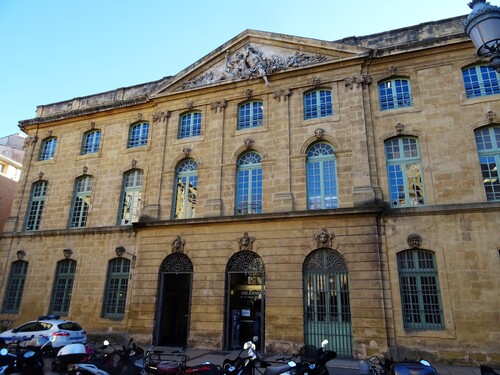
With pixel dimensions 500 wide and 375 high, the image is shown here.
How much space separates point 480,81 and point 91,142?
1932 cm

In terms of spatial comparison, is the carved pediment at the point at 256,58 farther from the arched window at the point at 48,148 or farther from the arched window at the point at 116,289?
the arched window at the point at 116,289

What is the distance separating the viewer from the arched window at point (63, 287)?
57.8ft

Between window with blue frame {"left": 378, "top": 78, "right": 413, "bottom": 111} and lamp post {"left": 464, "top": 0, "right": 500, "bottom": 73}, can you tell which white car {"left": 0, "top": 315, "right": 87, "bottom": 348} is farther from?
window with blue frame {"left": 378, "top": 78, "right": 413, "bottom": 111}

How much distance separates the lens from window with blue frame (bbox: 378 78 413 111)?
1509 centimetres

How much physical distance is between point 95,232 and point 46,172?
229 inches

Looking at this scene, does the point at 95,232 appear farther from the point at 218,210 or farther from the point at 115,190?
the point at 218,210

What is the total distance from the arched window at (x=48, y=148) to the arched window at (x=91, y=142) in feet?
7.08

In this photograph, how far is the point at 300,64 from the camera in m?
16.5

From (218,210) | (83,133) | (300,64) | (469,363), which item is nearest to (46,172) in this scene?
(83,133)

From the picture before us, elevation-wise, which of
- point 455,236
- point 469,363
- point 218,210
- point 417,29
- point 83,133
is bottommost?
point 469,363

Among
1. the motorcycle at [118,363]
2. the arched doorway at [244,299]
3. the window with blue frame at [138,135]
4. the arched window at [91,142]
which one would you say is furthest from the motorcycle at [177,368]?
the arched window at [91,142]

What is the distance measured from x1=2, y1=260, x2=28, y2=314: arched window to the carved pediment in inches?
469

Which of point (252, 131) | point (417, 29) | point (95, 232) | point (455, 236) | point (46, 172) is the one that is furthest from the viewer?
point (46, 172)

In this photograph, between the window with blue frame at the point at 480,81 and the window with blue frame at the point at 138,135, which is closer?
the window with blue frame at the point at 480,81
